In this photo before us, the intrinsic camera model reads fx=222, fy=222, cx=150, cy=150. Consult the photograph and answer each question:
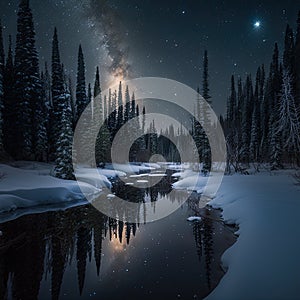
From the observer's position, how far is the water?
20.0ft

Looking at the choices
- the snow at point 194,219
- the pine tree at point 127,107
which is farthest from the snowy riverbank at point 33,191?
the pine tree at point 127,107

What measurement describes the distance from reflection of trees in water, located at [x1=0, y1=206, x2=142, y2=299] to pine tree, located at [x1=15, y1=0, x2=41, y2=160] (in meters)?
17.8

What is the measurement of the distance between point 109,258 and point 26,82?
2771 centimetres

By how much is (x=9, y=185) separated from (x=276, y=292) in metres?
15.9

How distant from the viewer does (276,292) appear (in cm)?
450

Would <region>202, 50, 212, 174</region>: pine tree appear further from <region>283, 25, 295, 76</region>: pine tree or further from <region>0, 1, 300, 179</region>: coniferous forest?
<region>283, 25, 295, 76</region>: pine tree

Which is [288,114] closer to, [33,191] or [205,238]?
[205,238]

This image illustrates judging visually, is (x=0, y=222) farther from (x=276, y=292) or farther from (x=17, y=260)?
(x=276, y=292)

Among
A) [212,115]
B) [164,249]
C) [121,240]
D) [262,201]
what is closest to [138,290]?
[164,249]

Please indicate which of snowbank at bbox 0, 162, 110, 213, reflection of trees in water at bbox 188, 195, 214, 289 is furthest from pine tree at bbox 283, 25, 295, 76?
snowbank at bbox 0, 162, 110, 213

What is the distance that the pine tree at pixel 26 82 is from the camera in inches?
1067

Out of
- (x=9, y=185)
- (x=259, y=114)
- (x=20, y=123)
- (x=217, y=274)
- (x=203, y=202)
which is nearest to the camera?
(x=217, y=274)

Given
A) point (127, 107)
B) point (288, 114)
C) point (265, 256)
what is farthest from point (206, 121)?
point (127, 107)

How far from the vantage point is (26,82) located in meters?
28.3
